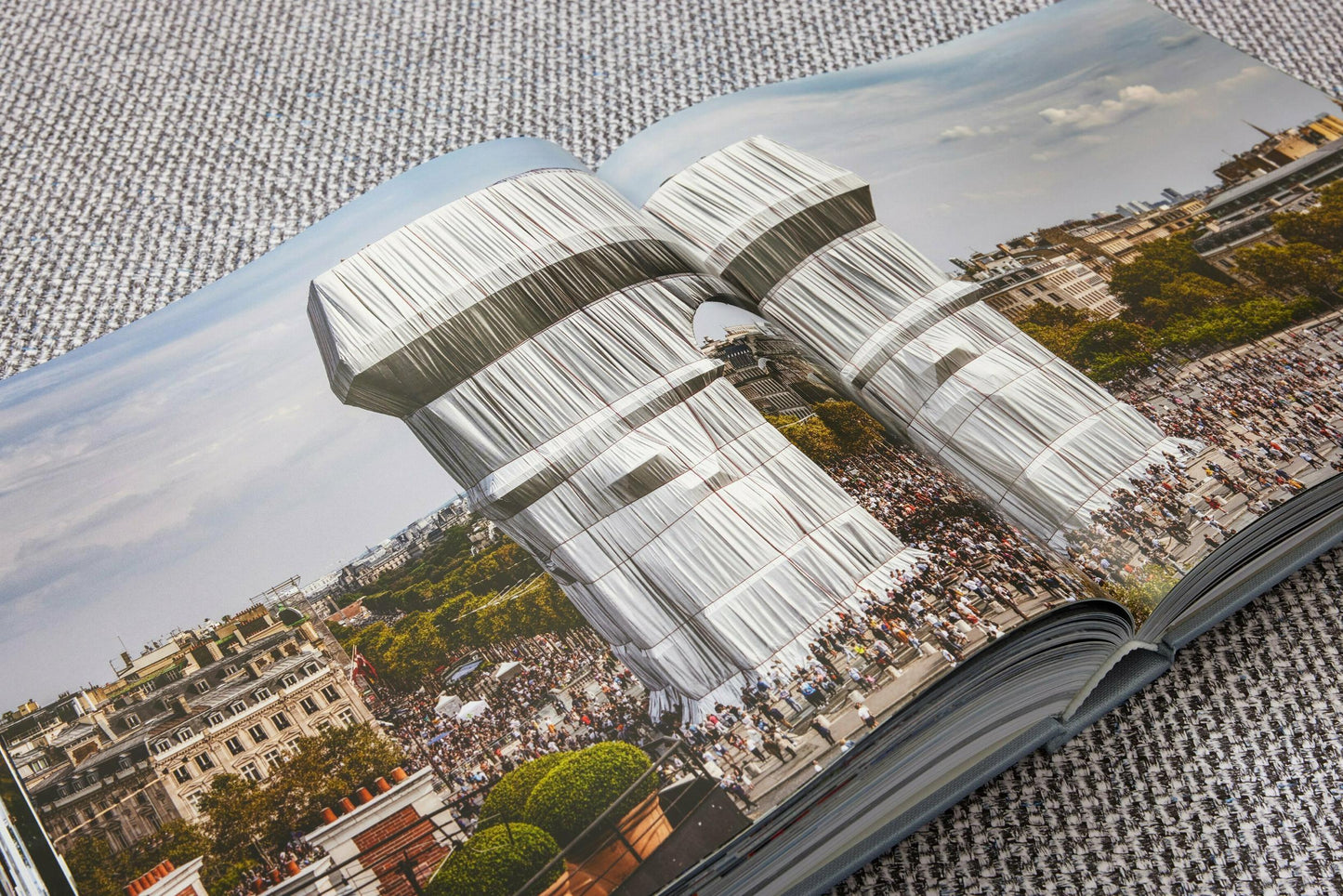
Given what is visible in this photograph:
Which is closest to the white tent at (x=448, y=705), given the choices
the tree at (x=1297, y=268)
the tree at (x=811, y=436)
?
the tree at (x=811, y=436)

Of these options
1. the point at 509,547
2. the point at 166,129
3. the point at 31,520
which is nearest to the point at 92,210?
the point at 166,129

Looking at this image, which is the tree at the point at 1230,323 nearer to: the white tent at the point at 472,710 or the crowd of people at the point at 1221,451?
the crowd of people at the point at 1221,451

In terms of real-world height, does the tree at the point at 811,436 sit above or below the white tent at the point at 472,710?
above

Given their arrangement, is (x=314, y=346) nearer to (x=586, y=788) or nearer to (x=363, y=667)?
(x=363, y=667)

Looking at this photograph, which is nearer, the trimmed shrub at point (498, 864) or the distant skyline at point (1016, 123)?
the trimmed shrub at point (498, 864)

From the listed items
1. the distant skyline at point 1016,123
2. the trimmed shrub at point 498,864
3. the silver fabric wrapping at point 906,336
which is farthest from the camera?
the distant skyline at point 1016,123

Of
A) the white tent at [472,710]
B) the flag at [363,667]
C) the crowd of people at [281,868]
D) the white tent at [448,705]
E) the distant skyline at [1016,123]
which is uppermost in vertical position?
the distant skyline at [1016,123]

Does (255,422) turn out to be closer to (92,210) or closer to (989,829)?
(92,210)

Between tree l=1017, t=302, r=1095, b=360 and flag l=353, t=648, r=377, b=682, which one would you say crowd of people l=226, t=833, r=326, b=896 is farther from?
tree l=1017, t=302, r=1095, b=360
